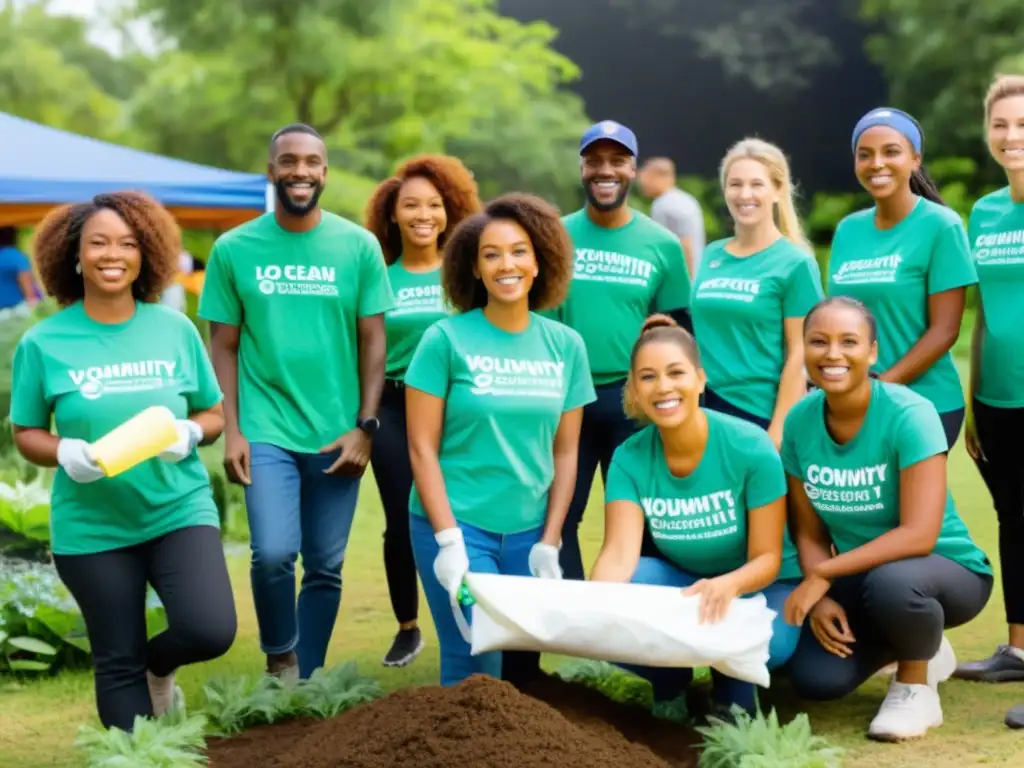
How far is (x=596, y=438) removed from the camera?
503 cm

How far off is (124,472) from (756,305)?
7.34 ft

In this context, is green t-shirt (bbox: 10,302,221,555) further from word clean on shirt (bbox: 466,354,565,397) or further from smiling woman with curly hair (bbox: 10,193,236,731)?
word clean on shirt (bbox: 466,354,565,397)

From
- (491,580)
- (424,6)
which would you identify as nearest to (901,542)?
(491,580)

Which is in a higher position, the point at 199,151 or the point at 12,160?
the point at 199,151

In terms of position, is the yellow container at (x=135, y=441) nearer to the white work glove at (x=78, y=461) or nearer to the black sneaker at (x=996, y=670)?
the white work glove at (x=78, y=461)

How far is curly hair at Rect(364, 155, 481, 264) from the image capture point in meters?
5.21

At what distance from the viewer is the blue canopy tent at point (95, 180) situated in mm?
9688

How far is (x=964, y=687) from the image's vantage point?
492 centimetres

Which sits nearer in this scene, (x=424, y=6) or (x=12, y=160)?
(x=12, y=160)

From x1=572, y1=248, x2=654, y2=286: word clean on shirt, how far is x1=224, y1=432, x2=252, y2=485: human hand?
129cm

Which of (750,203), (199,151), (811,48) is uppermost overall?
(811,48)

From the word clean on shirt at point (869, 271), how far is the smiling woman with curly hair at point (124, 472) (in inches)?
89.7

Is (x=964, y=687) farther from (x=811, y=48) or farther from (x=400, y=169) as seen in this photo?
(x=811, y=48)

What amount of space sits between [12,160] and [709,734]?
25.1 ft
